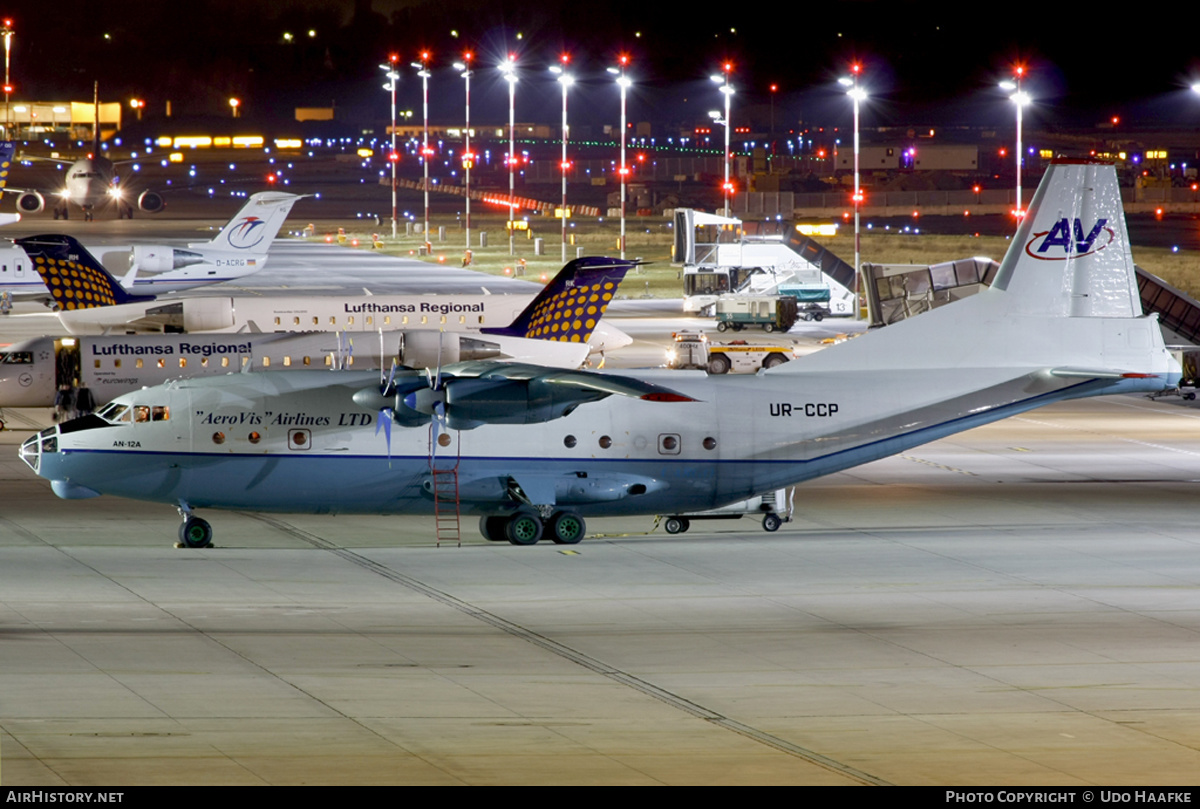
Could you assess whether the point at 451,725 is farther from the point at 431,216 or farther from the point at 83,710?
the point at 431,216

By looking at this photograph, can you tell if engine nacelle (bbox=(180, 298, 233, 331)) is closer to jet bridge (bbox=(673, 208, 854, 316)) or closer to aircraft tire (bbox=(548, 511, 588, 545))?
aircraft tire (bbox=(548, 511, 588, 545))

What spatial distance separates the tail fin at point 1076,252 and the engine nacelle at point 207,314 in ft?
105

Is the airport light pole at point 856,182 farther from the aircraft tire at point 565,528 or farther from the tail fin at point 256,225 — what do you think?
the aircraft tire at point 565,528

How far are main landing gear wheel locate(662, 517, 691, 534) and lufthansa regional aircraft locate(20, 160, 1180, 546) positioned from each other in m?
1.06

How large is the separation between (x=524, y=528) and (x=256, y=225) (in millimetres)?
51413

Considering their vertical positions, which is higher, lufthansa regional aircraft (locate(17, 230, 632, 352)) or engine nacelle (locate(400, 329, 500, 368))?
lufthansa regional aircraft (locate(17, 230, 632, 352))

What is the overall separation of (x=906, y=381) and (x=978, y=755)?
1488 centimetres

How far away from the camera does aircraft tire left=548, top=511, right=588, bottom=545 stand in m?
30.5

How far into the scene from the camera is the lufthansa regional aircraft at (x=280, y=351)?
146 ft

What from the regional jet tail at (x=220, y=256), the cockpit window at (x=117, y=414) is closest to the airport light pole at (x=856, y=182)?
the regional jet tail at (x=220, y=256)

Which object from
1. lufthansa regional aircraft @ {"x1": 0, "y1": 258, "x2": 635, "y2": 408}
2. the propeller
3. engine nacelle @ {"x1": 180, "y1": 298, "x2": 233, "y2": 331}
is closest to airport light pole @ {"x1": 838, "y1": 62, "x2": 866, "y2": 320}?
lufthansa regional aircraft @ {"x1": 0, "y1": 258, "x2": 635, "y2": 408}

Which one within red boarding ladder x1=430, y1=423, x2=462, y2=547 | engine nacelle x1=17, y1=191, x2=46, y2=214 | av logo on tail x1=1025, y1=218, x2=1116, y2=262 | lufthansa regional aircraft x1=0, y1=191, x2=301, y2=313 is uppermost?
engine nacelle x1=17, y1=191, x2=46, y2=214

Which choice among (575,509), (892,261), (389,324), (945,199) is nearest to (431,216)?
(945,199)

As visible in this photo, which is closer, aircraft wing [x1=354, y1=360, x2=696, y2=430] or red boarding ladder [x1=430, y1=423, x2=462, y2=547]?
aircraft wing [x1=354, y1=360, x2=696, y2=430]
